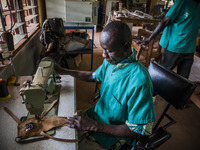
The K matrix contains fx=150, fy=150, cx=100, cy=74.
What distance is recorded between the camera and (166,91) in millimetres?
1177

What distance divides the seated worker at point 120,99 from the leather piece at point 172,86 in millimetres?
357

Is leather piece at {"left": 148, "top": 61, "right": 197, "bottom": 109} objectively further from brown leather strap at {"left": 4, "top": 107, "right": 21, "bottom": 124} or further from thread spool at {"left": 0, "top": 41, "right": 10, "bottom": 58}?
thread spool at {"left": 0, "top": 41, "right": 10, "bottom": 58}

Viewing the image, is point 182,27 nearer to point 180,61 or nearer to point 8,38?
point 180,61

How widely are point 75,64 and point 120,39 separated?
2.80m

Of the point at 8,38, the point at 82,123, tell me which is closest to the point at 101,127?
the point at 82,123

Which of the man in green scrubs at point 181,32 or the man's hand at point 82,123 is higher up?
the man in green scrubs at point 181,32

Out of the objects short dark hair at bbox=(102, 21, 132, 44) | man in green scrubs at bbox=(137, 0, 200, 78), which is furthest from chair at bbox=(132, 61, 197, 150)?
man in green scrubs at bbox=(137, 0, 200, 78)

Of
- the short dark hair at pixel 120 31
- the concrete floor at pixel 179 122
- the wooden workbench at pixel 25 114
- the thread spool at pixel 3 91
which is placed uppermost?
the short dark hair at pixel 120 31

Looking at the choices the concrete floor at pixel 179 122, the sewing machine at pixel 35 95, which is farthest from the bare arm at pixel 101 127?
the concrete floor at pixel 179 122

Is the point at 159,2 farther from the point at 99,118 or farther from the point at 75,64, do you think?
the point at 99,118

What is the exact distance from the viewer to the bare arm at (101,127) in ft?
2.78

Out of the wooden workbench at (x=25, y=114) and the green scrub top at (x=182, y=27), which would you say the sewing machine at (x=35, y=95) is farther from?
the green scrub top at (x=182, y=27)

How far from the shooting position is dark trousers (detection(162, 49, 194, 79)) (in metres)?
2.07

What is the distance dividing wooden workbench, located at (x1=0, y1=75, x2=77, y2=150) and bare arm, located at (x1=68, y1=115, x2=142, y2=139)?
49mm
